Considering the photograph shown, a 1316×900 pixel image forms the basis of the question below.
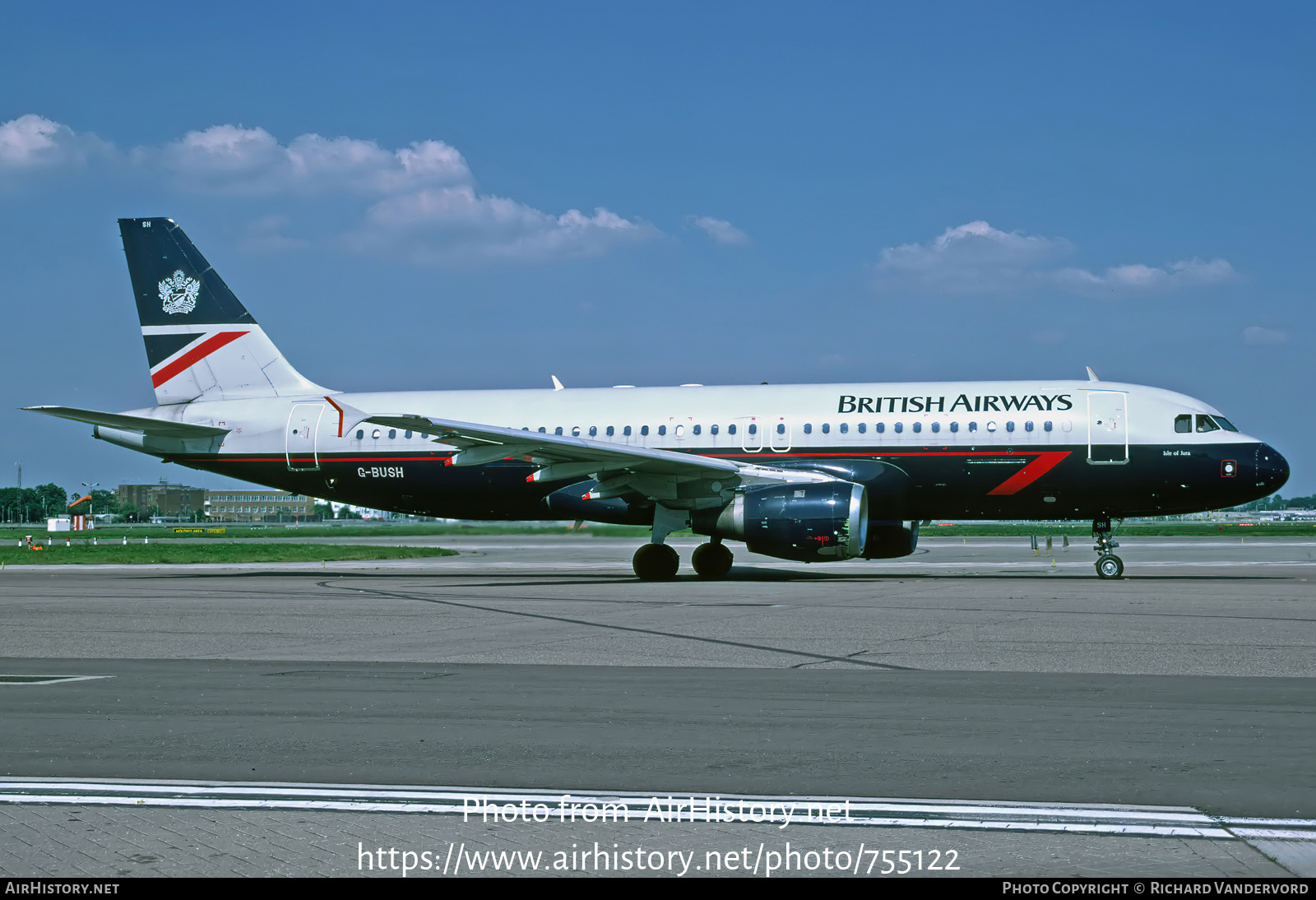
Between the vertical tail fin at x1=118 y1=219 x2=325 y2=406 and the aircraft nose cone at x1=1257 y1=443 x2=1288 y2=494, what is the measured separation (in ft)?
67.3

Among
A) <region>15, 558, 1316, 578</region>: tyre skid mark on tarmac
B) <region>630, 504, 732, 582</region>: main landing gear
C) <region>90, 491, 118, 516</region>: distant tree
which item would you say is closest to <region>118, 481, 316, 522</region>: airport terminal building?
<region>90, 491, 118, 516</region>: distant tree

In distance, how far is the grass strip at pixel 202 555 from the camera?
116 ft

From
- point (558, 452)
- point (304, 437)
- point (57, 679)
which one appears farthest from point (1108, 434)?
point (57, 679)

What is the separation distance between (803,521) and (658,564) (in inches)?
157

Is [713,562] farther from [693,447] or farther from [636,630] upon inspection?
[636,630]

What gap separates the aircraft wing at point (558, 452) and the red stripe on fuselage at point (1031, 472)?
537 centimetres

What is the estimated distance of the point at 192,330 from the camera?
28.0m

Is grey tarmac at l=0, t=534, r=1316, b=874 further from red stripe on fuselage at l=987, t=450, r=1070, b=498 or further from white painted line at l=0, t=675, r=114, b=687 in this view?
red stripe on fuselage at l=987, t=450, r=1070, b=498

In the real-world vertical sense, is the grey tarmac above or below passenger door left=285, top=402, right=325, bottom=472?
below

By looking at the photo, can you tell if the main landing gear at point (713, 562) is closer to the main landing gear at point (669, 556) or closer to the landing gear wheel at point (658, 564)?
the main landing gear at point (669, 556)

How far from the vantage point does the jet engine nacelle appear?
21.3 m

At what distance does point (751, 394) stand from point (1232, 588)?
33.0ft

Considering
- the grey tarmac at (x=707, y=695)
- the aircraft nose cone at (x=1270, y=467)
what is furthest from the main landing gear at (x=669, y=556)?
the aircraft nose cone at (x=1270, y=467)

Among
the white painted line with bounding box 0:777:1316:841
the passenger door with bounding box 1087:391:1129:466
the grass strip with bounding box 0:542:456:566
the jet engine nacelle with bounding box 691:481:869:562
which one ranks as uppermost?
the passenger door with bounding box 1087:391:1129:466
